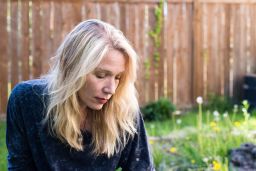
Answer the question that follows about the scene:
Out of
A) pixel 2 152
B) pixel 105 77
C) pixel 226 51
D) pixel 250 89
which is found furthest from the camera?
pixel 226 51

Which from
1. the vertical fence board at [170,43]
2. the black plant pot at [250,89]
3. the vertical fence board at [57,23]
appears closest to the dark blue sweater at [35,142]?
the vertical fence board at [57,23]

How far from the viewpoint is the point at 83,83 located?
2205 millimetres

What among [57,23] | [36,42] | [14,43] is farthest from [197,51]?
[14,43]

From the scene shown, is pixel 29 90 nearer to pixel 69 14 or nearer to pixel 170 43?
pixel 69 14

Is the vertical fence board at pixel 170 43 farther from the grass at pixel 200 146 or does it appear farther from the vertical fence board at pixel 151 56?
the grass at pixel 200 146

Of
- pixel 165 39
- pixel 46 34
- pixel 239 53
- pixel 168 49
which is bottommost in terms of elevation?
pixel 239 53

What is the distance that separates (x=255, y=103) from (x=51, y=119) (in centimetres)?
576

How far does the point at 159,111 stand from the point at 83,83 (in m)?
4.74

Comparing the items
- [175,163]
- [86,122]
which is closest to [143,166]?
[86,122]

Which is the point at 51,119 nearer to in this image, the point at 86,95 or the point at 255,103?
the point at 86,95

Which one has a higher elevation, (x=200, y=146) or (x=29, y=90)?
(x=29, y=90)

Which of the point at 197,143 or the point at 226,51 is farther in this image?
the point at 226,51

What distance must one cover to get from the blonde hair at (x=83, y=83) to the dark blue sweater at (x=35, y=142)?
1.7 inches

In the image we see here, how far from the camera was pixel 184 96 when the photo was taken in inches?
309
